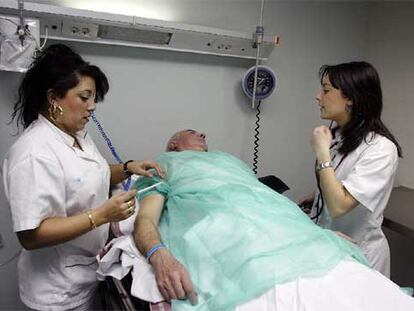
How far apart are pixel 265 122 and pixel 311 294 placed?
1.48m

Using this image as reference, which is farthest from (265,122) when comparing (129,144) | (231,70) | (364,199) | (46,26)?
(46,26)

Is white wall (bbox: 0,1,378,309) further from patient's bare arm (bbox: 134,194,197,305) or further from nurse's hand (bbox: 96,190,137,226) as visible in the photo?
nurse's hand (bbox: 96,190,137,226)

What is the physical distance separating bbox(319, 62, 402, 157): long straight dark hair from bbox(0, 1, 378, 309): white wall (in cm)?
78

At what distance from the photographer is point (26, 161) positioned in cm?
99

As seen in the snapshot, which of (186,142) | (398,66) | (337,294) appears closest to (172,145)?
(186,142)

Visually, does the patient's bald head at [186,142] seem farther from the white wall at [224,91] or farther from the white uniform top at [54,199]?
the white uniform top at [54,199]

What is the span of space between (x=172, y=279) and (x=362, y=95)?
40.7 inches

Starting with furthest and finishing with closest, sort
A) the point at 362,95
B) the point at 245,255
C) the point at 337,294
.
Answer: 1. the point at 362,95
2. the point at 245,255
3. the point at 337,294

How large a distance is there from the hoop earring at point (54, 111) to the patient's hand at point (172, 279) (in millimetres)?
563

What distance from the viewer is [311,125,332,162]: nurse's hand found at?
4.34 ft

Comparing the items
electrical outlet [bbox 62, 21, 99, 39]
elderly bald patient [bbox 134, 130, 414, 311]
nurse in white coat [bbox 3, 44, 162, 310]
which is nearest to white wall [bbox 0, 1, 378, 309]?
electrical outlet [bbox 62, 21, 99, 39]

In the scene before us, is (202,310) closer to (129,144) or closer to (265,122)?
(129,144)

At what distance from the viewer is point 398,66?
226 cm

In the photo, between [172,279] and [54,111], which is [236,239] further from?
[54,111]
